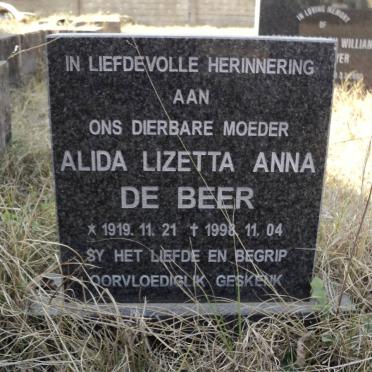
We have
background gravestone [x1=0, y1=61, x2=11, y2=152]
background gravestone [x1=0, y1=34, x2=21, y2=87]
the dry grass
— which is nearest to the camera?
the dry grass

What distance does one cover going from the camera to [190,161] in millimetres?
2311

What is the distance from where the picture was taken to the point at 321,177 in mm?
2350

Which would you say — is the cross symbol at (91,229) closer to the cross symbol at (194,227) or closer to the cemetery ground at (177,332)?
the cemetery ground at (177,332)

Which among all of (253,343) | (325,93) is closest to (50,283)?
(253,343)

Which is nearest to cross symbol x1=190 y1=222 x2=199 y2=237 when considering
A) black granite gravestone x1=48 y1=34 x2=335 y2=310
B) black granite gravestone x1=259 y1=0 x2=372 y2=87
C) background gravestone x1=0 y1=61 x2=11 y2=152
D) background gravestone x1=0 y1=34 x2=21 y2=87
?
black granite gravestone x1=48 y1=34 x2=335 y2=310

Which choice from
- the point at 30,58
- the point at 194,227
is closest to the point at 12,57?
the point at 30,58

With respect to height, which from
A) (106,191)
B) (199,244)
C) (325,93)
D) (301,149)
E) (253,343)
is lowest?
(253,343)

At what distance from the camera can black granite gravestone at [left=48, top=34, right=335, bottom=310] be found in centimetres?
222

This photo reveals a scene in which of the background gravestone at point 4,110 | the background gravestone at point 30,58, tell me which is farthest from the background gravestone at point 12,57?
the background gravestone at point 4,110

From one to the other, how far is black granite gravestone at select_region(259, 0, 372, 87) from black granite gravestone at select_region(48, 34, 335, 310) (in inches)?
193

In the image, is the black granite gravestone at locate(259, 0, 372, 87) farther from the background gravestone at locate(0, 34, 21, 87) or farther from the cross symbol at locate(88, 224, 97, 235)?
the cross symbol at locate(88, 224, 97, 235)

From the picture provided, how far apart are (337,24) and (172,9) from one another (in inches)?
659

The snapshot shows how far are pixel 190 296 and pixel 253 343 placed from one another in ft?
0.99

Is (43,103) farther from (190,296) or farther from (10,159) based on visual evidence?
(190,296)
